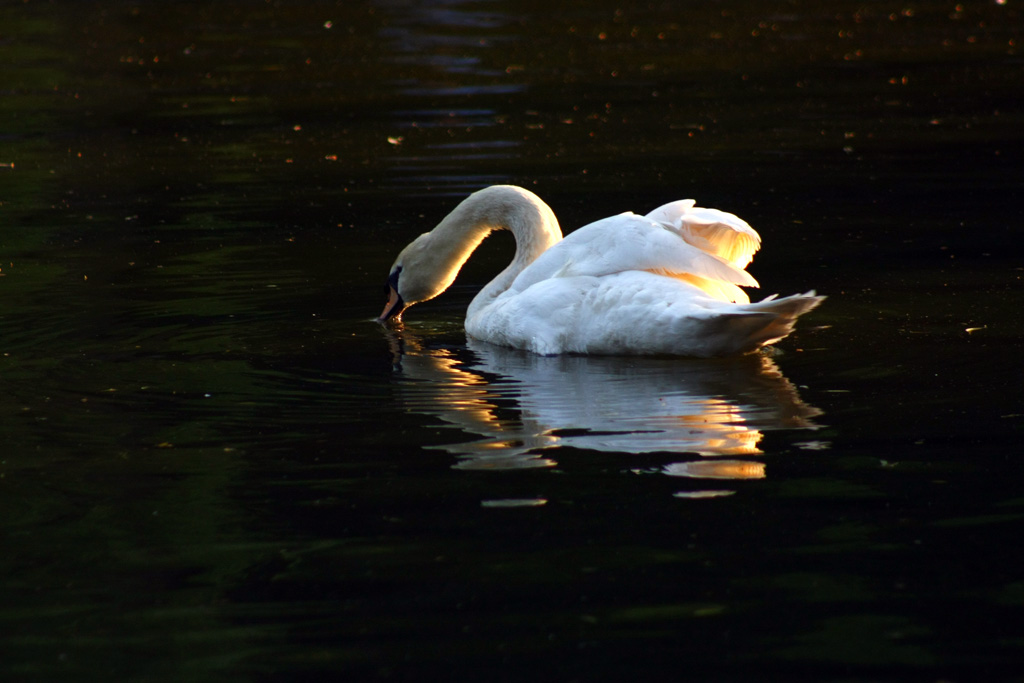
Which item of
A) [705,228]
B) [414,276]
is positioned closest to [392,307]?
[414,276]

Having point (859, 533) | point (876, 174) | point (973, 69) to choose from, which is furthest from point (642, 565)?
point (973, 69)

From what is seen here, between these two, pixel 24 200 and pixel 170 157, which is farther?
pixel 170 157

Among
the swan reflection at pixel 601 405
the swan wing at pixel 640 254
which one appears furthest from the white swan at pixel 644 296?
the swan reflection at pixel 601 405

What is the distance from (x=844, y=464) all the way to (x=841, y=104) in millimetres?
12162

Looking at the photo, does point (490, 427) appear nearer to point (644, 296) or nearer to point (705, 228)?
point (644, 296)

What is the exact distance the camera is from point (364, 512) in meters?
5.49

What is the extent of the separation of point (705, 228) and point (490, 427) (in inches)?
78.3

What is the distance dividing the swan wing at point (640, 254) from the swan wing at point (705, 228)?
0.10ft

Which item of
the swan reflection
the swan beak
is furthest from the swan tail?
the swan beak

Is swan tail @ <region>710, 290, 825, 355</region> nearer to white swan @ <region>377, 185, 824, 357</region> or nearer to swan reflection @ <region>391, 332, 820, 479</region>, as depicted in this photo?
white swan @ <region>377, 185, 824, 357</region>

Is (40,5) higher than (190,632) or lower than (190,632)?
higher

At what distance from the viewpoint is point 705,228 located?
26.4 ft

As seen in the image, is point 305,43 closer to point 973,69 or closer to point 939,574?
point 973,69

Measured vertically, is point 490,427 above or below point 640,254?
below
